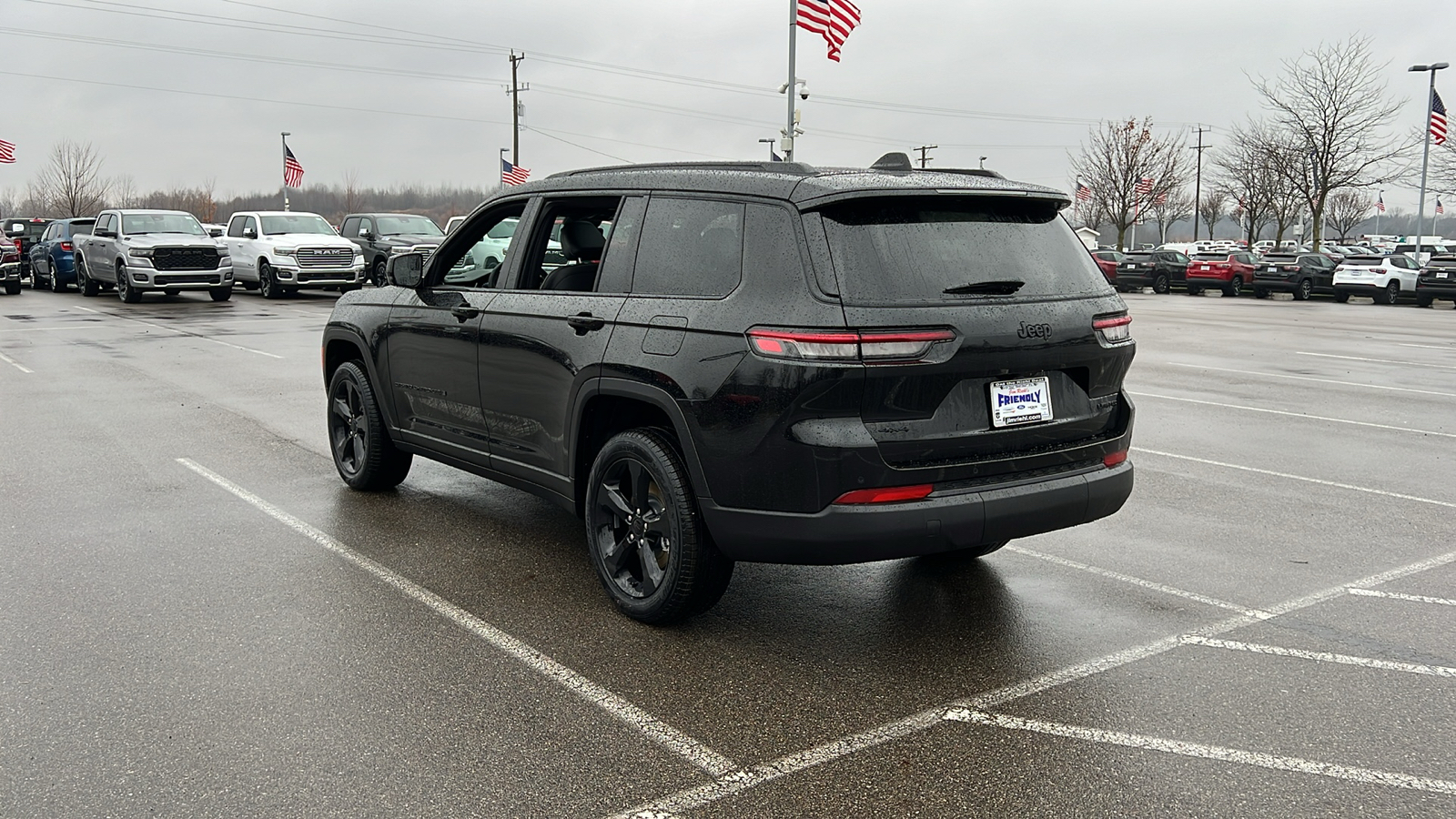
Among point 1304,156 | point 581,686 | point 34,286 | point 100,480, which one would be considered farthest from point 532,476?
point 1304,156

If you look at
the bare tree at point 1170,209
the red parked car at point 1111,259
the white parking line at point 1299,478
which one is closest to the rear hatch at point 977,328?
the white parking line at point 1299,478

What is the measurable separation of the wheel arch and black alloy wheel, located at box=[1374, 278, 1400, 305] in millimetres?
36355

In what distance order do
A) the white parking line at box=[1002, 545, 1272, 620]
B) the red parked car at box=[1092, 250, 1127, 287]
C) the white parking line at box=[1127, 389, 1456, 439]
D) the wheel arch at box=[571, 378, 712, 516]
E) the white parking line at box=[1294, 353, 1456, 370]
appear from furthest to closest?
the red parked car at box=[1092, 250, 1127, 287]
the white parking line at box=[1294, 353, 1456, 370]
the white parking line at box=[1127, 389, 1456, 439]
the white parking line at box=[1002, 545, 1272, 620]
the wheel arch at box=[571, 378, 712, 516]

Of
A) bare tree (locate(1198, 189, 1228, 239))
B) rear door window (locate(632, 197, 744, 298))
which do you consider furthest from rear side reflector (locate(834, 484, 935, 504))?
bare tree (locate(1198, 189, 1228, 239))

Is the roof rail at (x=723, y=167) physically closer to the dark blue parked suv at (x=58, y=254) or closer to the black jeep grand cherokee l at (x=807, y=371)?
the black jeep grand cherokee l at (x=807, y=371)

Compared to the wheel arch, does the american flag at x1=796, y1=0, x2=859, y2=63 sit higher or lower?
higher

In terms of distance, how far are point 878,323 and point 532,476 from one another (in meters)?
2.09

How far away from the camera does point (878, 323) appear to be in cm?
412

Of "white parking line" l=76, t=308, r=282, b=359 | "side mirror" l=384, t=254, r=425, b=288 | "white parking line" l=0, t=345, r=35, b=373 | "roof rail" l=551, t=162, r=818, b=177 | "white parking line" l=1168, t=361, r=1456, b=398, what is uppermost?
"roof rail" l=551, t=162, r=818, b=177

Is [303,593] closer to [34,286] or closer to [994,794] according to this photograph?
[994,794]

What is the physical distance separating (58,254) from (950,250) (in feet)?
102

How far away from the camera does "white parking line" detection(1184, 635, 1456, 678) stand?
4395mm

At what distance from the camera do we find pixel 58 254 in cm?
2997

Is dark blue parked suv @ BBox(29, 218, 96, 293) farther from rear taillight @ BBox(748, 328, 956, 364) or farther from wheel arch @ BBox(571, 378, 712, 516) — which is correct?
rear taillight @ BBox(748, 328, 956, 364)
